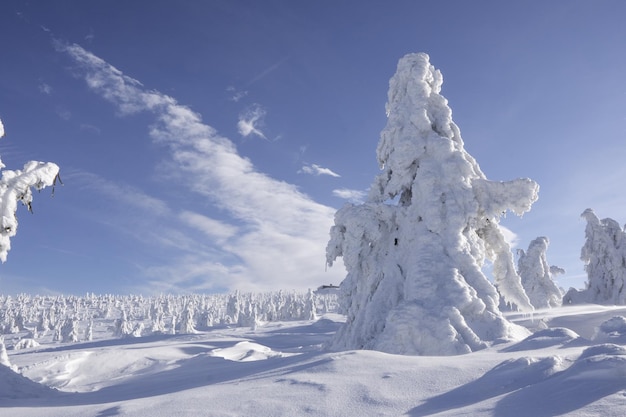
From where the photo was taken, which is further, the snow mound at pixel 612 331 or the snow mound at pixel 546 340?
the snow mound at pixel 546 340

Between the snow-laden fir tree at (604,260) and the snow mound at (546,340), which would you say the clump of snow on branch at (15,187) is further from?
the snow-laden fir tree at (604,260)

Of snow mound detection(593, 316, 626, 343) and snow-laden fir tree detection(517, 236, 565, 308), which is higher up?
snow-laden fir tree detection(517, 236, 565, 308)

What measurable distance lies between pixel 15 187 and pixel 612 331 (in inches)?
563

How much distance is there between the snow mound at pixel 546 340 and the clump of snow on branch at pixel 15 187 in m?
11.9

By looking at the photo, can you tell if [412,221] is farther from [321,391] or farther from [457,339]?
[321,391]

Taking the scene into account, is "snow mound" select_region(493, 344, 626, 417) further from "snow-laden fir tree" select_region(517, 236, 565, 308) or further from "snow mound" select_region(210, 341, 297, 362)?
"snow-laden fir tree" select_region(517, 236, 565, 308)

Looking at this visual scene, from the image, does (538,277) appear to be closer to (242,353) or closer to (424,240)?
(242,353)

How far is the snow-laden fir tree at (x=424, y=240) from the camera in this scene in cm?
1164

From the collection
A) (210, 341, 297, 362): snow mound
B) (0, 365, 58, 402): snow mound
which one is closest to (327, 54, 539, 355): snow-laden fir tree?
(210, 341, 297, 362): snow mound

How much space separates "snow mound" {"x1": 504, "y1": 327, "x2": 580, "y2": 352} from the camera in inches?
320

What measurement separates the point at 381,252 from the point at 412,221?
5.80ft

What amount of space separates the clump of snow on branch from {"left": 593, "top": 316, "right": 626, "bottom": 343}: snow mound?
1350cm

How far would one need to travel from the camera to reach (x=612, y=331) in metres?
8.51

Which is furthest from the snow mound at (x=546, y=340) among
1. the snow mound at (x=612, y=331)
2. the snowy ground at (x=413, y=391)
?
the snow mound at (x=612, y=331)
